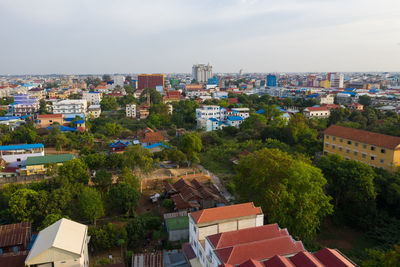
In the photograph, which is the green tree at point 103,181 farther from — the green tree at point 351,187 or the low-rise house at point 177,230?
the green tree at point 351,187

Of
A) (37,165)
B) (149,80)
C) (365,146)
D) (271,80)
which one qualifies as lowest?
(37,165)

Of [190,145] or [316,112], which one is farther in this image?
[316,112]

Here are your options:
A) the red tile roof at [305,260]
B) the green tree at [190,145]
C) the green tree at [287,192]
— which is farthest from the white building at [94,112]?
the red tile roof at [305,260]

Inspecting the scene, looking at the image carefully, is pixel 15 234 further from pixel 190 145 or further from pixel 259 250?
pixel 190 145

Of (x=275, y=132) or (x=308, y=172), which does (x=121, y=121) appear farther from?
(x=308, y=172)

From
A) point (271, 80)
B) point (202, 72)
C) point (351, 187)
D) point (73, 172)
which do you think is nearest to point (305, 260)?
point (351, 187)

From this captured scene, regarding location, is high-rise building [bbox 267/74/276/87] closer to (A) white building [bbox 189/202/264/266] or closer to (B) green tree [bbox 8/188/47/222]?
(A) white building [bbox 189/202/264/266]
